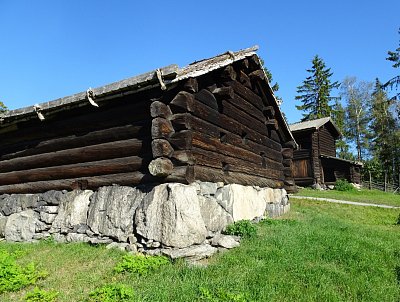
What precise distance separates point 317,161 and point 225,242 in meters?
24.2

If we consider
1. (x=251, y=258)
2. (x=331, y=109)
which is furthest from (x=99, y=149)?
(x=331, y=109)

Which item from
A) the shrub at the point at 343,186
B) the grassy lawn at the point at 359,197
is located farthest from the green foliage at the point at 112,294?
the shrub at the point at 343,186

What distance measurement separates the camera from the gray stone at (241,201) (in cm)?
794

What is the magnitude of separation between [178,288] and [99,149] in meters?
4.34

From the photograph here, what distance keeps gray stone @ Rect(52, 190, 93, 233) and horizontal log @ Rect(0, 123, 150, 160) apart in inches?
49.3

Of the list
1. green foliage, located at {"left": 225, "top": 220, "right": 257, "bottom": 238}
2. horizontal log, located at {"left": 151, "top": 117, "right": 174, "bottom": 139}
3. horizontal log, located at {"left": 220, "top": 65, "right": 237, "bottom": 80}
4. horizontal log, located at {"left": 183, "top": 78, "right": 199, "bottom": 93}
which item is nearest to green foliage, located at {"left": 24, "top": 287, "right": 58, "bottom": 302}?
horizontal log, located at {"left": 151, "top": 117, "right": 174, "bottom": 139}

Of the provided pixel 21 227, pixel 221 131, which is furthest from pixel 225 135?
pixel 21 227

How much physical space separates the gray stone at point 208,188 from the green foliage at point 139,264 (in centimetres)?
190

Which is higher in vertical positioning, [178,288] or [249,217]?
[249,217]

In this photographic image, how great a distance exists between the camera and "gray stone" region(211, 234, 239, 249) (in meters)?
6.57

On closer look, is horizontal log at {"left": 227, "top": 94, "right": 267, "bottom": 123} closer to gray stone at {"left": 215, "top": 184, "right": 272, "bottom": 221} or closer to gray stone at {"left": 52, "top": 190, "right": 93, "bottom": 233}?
gray stone at {"left": 215, "top": 184, "right": 272, "bottom": 221}

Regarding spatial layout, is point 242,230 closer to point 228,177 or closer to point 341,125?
point 228,177

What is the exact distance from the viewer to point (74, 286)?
482 centimetres

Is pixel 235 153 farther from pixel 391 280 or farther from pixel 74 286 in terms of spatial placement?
pixel 74 286
